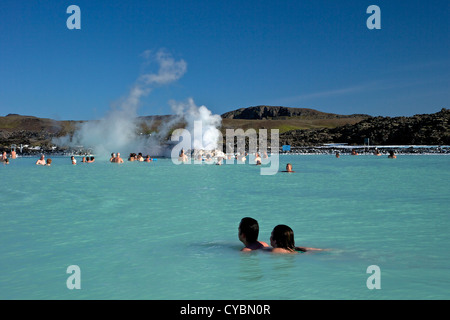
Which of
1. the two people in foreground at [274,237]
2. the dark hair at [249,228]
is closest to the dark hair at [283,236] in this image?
the two people in foreground at [274,237]

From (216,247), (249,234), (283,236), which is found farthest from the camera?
(216,247)

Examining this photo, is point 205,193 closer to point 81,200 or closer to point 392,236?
point 81,200

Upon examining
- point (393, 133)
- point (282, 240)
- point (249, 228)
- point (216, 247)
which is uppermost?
point (393, 133)

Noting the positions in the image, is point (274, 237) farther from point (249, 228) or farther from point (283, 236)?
point (249, 228)

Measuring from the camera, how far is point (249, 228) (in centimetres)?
830

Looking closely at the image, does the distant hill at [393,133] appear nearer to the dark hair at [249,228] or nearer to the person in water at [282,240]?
the person in water at [282,240]

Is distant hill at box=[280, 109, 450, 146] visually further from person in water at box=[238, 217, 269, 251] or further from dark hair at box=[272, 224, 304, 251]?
person in water at box=[238, 217, 269, 251]

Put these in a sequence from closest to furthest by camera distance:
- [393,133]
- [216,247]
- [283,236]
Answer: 1. [283,236]
2. [216,247]
3. [393,133]

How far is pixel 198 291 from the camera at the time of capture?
6559 mm

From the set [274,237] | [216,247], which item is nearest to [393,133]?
[216,247]

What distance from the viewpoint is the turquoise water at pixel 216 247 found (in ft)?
21.8

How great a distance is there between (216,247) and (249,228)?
1309 mm

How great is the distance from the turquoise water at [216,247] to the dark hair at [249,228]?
12.4 inches
